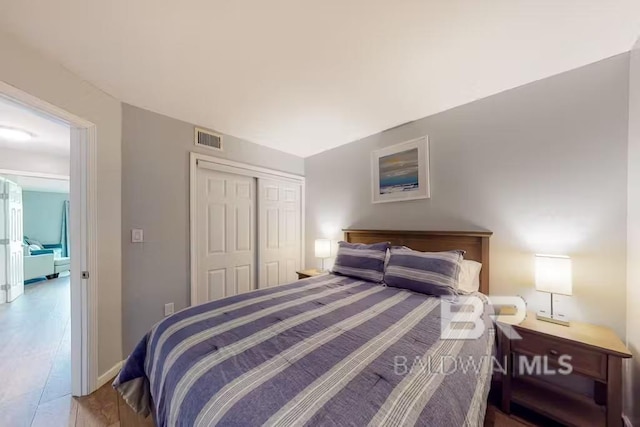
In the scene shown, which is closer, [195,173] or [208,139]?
[195,173]

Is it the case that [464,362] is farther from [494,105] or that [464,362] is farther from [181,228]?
Answer: [181,228]

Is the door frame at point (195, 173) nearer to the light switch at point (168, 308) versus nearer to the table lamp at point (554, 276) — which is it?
the light switch at point (168, 308)

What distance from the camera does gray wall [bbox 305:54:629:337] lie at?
152cm

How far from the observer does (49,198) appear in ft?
21.8

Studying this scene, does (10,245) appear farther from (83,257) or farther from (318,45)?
(318,45)

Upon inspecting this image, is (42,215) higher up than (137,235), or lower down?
higher up

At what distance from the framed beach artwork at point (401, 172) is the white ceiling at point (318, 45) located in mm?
467

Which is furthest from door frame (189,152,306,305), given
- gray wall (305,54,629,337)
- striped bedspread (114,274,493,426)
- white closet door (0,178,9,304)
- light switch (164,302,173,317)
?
white closet door (0,178,9,304)

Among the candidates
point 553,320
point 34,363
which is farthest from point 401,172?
point 34,363

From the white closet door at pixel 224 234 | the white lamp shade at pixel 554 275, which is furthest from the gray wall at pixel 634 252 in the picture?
the white closet door at pixel 224 234

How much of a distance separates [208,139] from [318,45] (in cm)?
174

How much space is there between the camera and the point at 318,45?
1.45m

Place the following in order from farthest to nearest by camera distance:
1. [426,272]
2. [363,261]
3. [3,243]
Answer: [3,243] → [363,261] → [426,272]

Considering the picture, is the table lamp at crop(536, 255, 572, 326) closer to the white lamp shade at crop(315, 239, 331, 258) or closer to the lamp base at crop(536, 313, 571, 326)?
the lamp base at crop(536, 313, 571, 326)
